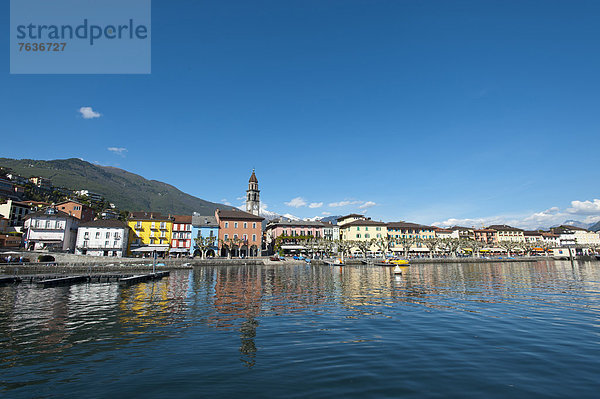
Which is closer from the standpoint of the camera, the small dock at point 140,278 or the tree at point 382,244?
the small dock at point 140,278

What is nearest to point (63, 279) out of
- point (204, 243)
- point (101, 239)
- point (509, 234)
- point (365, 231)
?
point (101, 239)

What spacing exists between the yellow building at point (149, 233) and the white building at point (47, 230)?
13844 millimetres

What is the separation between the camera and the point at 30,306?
2222 cm

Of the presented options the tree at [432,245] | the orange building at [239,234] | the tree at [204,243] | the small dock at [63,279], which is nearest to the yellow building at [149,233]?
the tree at [204,243]

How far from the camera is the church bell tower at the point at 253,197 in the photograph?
390ft

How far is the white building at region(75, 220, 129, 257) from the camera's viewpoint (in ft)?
247

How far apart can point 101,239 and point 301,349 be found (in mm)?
80842

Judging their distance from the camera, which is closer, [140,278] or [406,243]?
[140,278]

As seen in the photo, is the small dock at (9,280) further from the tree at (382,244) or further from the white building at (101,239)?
the tree at (382,244)

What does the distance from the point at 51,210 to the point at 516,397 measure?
92797 millimetres

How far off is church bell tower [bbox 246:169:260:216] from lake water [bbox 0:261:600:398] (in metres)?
96.3

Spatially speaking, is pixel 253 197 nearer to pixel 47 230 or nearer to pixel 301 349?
pixel 47 230

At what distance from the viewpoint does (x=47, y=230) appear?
237 feet

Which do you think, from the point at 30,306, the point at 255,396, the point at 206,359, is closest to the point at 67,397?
the point at 206,359
